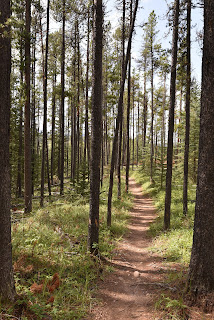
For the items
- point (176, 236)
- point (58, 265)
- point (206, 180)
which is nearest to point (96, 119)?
point (206, 180)

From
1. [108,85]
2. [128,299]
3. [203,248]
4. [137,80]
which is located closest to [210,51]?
[203,248]

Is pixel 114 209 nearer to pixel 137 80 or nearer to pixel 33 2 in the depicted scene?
pixel 33 2

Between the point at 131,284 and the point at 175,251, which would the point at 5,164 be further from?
the point at 175,251

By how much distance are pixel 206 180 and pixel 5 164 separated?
3.55 metres

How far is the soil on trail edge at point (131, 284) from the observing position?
4117mm

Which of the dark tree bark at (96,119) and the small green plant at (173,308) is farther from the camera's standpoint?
the dark tree bark at (96,119)

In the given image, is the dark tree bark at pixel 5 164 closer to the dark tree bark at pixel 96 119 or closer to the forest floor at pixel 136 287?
the forest floor at pixel 136 287

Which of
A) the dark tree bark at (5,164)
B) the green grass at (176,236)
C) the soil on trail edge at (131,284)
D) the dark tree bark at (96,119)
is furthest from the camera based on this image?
the green grass at (176,236)

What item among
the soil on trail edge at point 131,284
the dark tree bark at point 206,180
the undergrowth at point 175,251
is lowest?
the soil on trail edge at point 131,284

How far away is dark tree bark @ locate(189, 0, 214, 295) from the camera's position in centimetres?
373

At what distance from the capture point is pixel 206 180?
3.77 m

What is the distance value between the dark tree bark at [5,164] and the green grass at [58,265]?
508mm

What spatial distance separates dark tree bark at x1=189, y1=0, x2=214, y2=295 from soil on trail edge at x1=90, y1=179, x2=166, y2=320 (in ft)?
3.83

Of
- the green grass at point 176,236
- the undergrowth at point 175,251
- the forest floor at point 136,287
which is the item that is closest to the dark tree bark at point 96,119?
the forest floor at point 136,287
